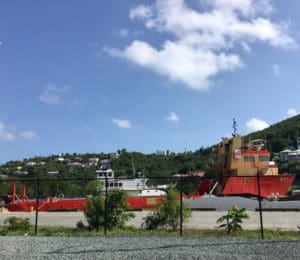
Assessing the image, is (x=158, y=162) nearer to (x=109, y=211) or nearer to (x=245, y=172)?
(x=245, y=172)

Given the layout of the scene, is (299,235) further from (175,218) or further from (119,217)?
(119,217)

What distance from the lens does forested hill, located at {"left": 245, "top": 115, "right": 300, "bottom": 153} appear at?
118556mm

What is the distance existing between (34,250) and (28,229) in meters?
6.62

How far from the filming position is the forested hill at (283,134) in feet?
389

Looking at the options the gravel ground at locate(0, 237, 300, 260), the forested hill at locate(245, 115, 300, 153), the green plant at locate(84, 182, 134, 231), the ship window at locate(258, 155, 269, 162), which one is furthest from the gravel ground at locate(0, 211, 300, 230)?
the forested hill at locate(245, 115, 300, 153)

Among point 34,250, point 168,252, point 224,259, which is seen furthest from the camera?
point 34,250

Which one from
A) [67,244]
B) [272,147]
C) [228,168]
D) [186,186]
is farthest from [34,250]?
[272,147]

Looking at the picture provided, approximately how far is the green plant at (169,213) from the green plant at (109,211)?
40.8 inches

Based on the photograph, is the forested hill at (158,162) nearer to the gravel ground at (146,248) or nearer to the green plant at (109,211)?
the green plant at (109,211)

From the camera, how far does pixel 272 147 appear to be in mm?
115875

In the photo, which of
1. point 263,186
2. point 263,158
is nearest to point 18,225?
point 263,186

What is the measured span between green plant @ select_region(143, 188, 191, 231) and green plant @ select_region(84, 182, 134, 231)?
1.04 meters

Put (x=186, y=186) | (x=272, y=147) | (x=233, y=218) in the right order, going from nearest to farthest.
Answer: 1. (x=233, y=218)
2. (x=186, y=186)
3. (x=272, y=147)

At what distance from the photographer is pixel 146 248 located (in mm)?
11414
